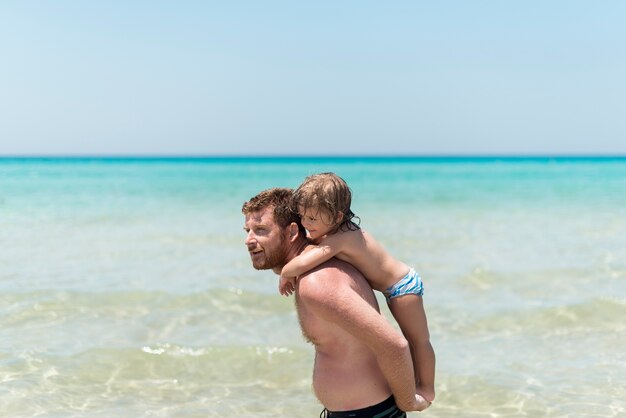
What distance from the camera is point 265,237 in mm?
3080

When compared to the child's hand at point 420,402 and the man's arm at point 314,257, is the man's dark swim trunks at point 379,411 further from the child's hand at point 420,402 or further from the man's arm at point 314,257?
the man's arm at point 314,257

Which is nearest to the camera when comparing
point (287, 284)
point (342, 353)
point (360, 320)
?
point (360, 320)

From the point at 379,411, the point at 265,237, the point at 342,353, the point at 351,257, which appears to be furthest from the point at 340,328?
the point at 265,237

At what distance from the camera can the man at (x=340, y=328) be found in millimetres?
2773

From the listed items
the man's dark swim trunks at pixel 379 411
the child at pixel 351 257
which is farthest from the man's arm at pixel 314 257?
the man's dark swim trunks at pixel 379 411

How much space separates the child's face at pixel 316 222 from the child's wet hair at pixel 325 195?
2cm

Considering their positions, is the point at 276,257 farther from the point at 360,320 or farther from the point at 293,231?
the point at 360,320

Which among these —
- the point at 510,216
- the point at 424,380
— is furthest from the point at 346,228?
the point at 510,216

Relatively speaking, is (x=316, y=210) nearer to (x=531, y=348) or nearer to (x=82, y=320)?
(x=531, y=348)

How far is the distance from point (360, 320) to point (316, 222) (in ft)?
1.43

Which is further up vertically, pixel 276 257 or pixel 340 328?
pixel 276 257

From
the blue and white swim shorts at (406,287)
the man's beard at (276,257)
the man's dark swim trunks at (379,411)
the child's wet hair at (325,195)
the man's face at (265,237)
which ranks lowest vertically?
the man's dark swim trunks at (379,411)

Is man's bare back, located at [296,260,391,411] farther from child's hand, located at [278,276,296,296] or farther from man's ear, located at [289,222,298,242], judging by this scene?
man's ear, located at [289,222,298,242]

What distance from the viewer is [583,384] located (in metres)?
6.48
